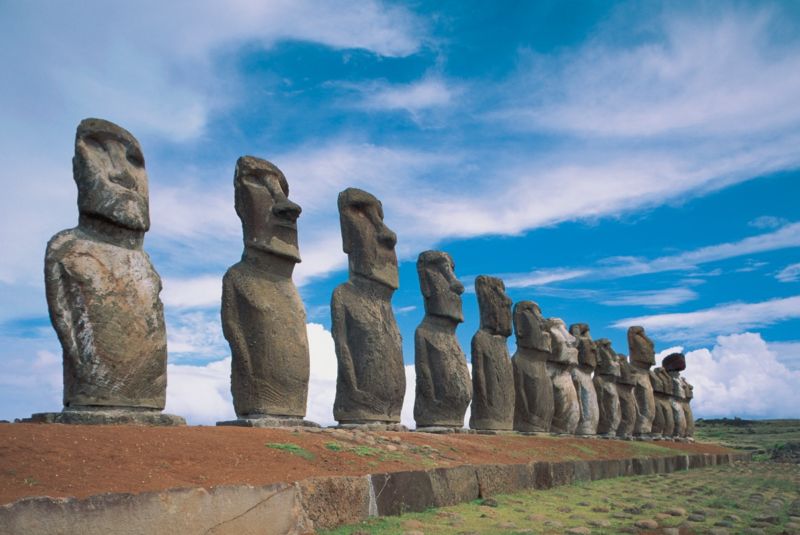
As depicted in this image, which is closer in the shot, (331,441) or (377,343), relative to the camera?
(331,441)

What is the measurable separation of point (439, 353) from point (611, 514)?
5584 millimetres

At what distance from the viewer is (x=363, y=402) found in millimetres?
11273

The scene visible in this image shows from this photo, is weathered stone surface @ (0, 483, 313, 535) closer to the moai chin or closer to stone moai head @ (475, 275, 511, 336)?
stone moai head @ (475, 275, 511, 336)

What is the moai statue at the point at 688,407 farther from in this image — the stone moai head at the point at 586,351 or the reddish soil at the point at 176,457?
the reddish soil at the point at 176,457

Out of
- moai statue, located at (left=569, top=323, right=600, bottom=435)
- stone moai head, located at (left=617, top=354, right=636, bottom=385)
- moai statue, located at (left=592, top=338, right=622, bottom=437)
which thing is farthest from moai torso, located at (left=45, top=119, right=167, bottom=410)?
stone moai head, located at (left=617, top=354, right=636, bottom=385)

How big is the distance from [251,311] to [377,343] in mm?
2683

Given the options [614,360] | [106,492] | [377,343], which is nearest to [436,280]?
[377,343]

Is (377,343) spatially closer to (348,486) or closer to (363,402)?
(363,402)

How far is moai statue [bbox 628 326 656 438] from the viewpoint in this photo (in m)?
25.3

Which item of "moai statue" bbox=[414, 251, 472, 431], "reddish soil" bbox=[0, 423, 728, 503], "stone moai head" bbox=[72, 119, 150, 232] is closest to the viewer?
"reddish soil" bbox=[0, 423, 728, 503]

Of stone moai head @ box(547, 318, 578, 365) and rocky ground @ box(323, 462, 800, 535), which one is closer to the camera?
rocky ground @ box(323, 462, 800, 535)

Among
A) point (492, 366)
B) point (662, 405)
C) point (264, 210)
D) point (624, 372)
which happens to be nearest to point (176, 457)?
point (264, 210)

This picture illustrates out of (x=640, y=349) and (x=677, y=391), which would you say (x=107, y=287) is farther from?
(x=677, y=391)

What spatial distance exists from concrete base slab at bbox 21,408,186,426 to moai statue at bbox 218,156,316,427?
1.53 m
